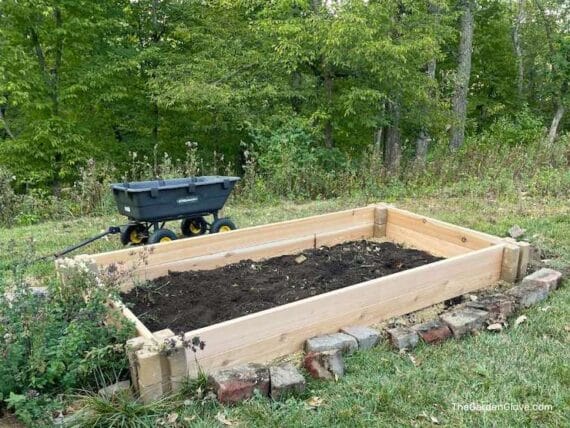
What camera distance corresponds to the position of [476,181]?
7328 millimetres

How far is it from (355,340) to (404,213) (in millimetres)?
2181

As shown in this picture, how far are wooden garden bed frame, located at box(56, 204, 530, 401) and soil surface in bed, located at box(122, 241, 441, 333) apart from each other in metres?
0.15

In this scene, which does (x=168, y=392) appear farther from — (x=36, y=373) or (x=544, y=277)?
(x=544, y=277)

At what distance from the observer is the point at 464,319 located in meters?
2.84

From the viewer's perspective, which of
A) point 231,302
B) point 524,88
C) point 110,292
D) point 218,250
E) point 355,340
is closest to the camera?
point 110,292

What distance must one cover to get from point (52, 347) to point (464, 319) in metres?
2.29

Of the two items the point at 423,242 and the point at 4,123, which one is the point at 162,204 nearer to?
the point at 423,242

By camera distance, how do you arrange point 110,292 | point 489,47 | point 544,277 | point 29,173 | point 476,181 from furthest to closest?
point 489,47 < point 29,173 < point 476,181 < point 544,277 < point 110,292

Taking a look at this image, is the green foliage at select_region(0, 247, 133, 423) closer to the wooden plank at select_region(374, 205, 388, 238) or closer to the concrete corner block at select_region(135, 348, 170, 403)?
the concrete corner block at select_region(135, 348, 170, 403)

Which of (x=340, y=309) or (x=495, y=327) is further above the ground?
(x=340, y=309)

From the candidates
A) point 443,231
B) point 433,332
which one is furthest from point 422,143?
point 433,332

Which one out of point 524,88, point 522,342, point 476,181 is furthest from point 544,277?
point 524,88

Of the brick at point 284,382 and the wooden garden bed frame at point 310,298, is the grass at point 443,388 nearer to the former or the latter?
the brick at point 284,382

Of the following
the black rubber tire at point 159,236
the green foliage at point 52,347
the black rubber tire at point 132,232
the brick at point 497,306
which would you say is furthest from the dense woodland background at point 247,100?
the green foliage at point 52,347
